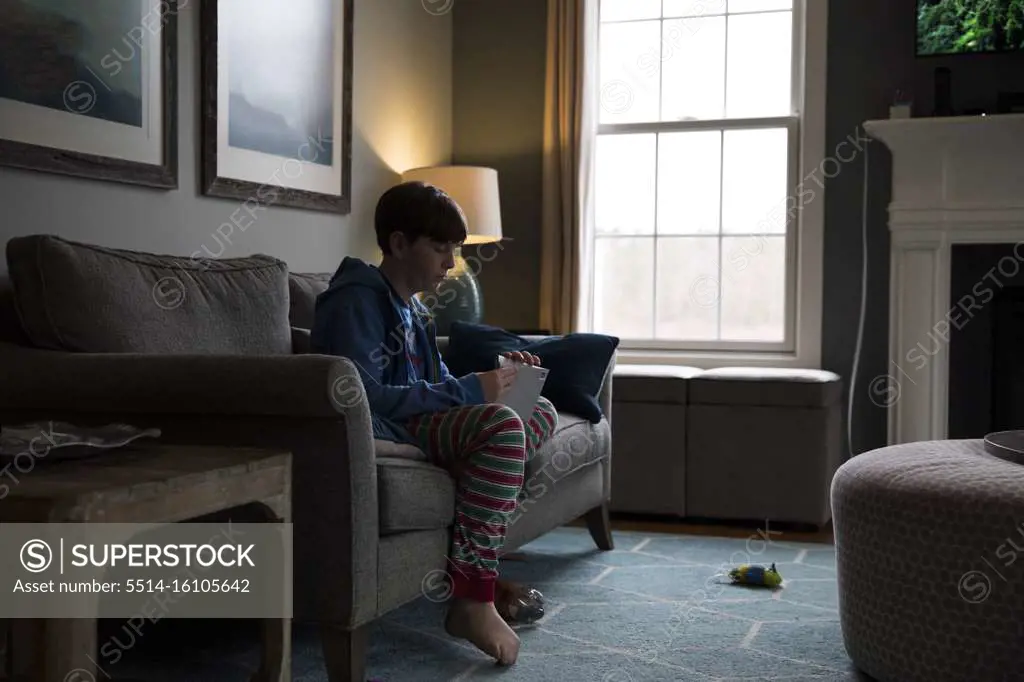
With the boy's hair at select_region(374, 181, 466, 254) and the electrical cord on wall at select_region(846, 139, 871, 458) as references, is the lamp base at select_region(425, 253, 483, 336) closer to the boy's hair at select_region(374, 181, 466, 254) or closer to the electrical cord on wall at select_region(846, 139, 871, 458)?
the electrical cord on wall at select_region(846, 139, 871, 458)

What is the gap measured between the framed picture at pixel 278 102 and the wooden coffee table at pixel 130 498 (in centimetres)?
158

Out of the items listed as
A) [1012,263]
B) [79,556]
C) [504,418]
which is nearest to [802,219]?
[1012,263]

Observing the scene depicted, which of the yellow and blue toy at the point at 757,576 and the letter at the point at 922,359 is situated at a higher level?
the letter at the point at 922,359

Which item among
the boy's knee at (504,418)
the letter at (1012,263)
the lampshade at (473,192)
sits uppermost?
the lampshade at (473,192)

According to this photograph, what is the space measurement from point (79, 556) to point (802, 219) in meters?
3.55

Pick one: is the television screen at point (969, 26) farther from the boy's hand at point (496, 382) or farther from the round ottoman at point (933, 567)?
the boy's hand at point (496, 382)

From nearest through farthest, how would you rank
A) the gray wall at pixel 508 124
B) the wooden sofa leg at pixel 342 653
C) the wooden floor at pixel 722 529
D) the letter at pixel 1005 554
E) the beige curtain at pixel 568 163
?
the letter at pixel 1005 554 < the wooden sofa leg at pixel 342 653 < the wooden floor at pixel 722 529 < the beige curtain at pixel 568 163 < the gray wall at pixel 508 124

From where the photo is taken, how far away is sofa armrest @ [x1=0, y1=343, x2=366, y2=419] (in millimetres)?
1907

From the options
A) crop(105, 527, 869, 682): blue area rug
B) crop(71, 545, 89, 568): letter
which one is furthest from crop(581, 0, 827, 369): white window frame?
crop(71, 545, 89, 568): letter

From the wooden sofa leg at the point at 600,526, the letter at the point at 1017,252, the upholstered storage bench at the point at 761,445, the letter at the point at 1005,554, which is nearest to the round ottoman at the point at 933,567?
the letter at the point at 1005,554

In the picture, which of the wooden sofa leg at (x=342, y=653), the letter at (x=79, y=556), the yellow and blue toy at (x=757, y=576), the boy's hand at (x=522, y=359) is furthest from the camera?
the yellow and blue toy at (x=757, y=576)

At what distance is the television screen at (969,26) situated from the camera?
3.96 m

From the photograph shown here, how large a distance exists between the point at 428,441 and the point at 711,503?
194 cm

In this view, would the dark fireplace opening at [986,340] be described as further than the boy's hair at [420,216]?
Yes
